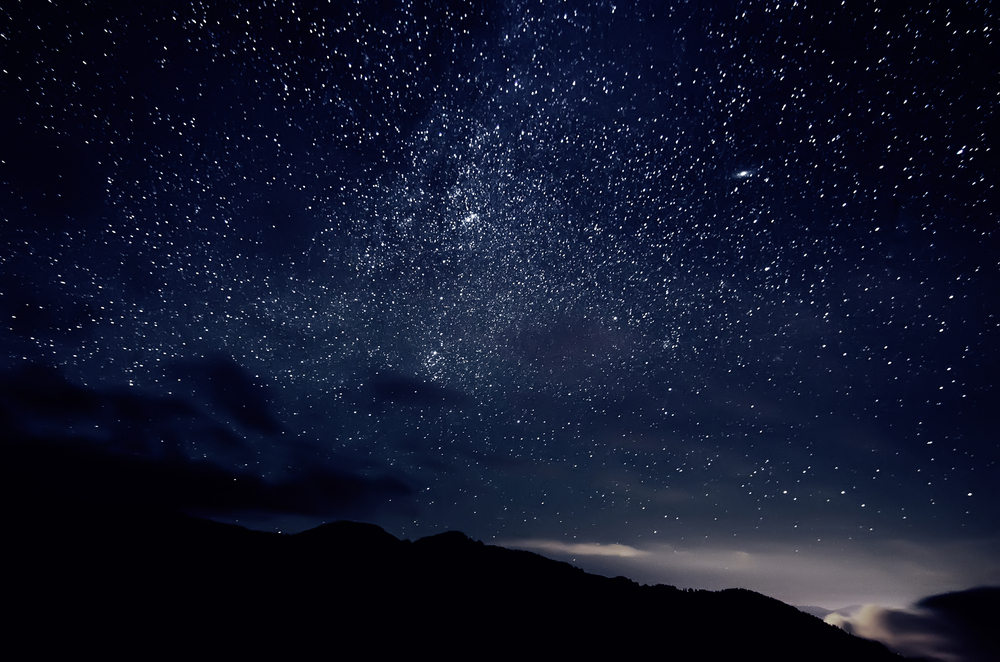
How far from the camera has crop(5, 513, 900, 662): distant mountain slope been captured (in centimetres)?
836

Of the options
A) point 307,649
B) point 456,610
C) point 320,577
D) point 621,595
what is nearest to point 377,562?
point 320,577

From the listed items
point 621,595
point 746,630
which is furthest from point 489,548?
point 746,630

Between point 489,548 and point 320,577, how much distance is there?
34.9 feet

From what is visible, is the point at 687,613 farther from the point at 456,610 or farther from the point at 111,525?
the point at 111,525

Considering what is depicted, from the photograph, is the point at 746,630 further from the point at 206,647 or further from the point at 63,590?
the point at 63,590

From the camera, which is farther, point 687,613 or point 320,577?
point 687,613

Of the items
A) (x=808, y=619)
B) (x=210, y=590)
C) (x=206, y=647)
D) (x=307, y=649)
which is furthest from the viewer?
(x=808, y=619)

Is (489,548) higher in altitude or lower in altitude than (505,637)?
higher

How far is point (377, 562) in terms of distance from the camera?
53.0 ft

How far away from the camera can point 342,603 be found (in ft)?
37.6

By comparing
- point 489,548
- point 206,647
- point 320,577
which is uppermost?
point 489,548

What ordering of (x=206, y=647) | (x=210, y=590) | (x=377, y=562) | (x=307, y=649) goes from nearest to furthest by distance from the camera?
(x=206, y=647)
(x=307, y=649)
(x=210, y=590)
(x=377, y=562)

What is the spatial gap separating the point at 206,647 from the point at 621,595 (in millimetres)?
16745

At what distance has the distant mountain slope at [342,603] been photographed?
27.4ft
